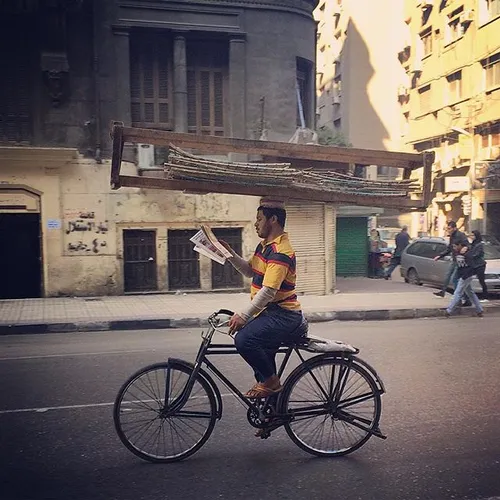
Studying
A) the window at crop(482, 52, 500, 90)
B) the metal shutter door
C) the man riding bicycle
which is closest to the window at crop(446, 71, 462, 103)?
the window at crop(482, 52, 500, 90)

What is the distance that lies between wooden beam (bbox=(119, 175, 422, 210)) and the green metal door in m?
14.0

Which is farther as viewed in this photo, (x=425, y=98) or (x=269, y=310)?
(x=425, y=98)

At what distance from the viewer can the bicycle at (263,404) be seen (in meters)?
4.23

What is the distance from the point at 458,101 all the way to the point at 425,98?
4.72 m

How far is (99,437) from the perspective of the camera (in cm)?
473

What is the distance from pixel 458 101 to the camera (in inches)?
1172

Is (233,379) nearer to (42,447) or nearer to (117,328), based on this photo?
(42,447)

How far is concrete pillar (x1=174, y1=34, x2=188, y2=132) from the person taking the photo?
1463cm

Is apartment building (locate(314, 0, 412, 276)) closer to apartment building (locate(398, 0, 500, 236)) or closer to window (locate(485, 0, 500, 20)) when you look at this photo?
apartment building (locate(398, 0, 500, 236))

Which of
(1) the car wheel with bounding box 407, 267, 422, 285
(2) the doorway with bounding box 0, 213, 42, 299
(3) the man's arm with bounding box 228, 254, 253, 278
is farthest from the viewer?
(1) the car wheel with bounding box 407, 267, 422, 285

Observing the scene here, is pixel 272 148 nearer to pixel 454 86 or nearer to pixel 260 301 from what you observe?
pixel 260 301

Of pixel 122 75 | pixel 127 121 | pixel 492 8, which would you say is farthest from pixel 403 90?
pixel 127 121

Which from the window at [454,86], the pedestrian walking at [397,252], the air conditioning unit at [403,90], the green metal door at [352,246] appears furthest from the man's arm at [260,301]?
the air conditioning unit at [403,90]

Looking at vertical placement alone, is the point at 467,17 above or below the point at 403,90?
above
